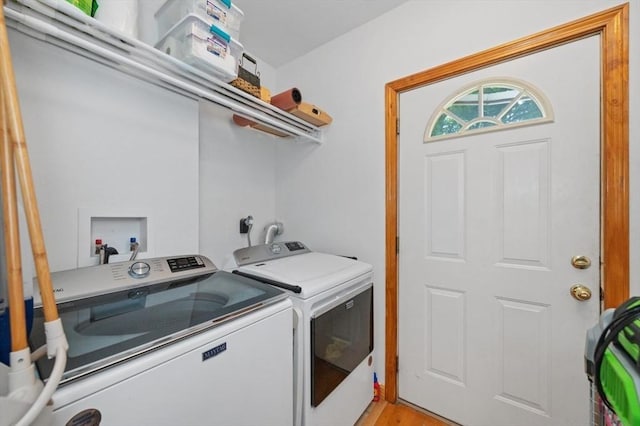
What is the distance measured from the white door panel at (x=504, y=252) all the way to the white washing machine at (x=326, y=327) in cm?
34

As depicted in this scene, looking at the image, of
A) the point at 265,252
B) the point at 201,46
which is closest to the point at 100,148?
the point at 201,46

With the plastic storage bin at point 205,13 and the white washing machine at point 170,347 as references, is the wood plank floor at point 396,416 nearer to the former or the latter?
the white washing machine at point 170,347

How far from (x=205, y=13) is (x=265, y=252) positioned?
136cm

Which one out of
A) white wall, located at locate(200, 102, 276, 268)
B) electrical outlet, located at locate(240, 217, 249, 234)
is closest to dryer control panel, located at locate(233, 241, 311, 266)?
white wall, located at locate(200, 102, 276, 268)

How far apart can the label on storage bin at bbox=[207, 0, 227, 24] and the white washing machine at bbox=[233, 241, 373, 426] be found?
4.23ft

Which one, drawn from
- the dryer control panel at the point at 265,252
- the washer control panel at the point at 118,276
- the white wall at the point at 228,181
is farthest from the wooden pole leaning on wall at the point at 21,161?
the white wall at the point at 228,181

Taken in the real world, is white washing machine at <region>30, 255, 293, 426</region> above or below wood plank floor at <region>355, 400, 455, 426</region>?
above

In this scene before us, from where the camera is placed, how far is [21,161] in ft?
1.78

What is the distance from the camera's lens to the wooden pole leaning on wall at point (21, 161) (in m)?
0.53

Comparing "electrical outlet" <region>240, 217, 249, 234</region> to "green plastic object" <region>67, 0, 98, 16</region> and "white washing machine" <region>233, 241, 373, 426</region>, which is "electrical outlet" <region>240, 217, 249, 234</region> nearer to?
"white washing machine" <region>233, 241, 373, 426</region>

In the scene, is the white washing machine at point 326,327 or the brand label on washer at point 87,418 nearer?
the brand label on washer at point 87,418

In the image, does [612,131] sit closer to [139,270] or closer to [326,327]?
[326,327]

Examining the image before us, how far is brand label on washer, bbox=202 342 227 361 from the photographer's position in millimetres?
795

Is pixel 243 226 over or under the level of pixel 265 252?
over
